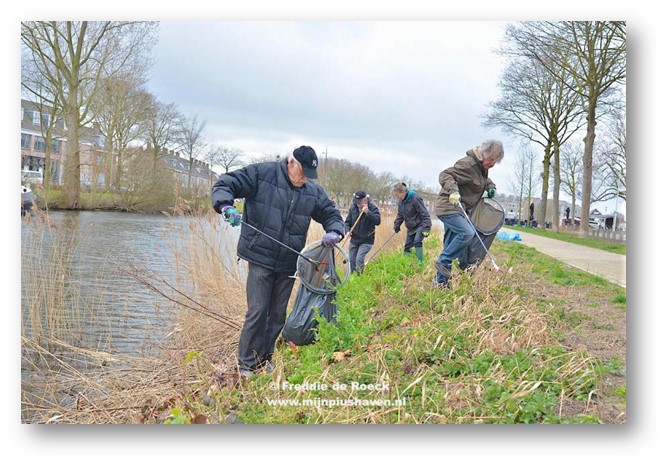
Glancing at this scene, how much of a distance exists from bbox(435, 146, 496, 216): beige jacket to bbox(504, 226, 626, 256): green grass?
820 mm

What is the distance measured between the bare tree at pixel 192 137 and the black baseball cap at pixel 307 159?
Answer: 800mm

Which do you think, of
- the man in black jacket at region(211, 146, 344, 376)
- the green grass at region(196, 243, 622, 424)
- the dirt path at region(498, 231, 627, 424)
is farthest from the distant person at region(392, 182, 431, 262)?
the man in black jacket at region(211, 146, 344, 376)

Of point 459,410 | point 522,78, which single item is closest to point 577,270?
point 522,78

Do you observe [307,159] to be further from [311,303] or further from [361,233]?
[361,233]

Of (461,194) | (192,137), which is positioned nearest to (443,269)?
(461,194)

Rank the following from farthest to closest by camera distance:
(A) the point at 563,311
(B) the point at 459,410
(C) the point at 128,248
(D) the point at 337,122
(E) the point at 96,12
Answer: (C) the point at 128,248, (A) the point at 563,311, (D) the point at 337,122, (E) the point at 96,12, (B) the point at 459,410

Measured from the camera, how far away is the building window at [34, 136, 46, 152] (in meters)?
4.49

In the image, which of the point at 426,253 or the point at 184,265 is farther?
the point at 426,253

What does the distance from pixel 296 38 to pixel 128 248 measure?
9.61 ft

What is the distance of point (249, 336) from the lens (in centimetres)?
452

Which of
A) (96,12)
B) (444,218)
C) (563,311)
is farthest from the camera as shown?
(444,218)

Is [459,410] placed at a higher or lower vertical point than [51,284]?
lower

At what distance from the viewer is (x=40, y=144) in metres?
4.54

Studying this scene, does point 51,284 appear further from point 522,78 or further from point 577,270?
point 577,270
